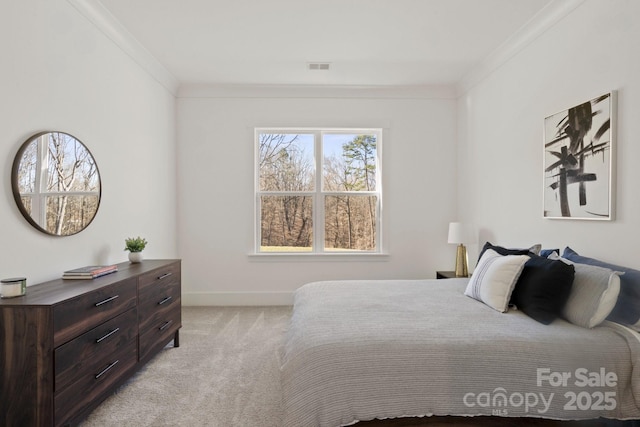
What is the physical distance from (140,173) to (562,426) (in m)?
3.81

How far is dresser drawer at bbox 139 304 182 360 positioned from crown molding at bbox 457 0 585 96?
3.89 meters

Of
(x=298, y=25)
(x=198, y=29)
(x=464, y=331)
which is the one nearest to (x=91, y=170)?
(x=198, y=29)

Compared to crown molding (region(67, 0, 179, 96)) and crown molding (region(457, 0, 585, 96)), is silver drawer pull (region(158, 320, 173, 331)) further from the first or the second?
crown molding (region(457, 0, 585, 96))

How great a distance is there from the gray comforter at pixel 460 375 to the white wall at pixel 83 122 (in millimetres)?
1735

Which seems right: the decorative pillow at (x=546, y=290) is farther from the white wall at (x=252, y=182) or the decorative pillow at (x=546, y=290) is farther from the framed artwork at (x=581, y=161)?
the white wall at (x=252, y=182)

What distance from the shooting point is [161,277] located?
2977mm

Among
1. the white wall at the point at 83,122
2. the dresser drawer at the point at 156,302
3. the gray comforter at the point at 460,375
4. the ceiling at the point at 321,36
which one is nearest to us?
the gray comforter at the point at 460,375

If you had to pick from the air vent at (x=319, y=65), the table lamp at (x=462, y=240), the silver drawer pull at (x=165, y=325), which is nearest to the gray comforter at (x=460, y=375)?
the silver drawer pull at (x=165, y=325)

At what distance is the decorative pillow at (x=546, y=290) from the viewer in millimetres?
2074

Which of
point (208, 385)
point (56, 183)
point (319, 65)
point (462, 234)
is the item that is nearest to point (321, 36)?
point (319, 65)

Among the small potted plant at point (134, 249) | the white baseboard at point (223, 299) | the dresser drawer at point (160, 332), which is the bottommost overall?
the white baseboard at point (223, 299)

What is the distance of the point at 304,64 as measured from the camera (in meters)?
3.90

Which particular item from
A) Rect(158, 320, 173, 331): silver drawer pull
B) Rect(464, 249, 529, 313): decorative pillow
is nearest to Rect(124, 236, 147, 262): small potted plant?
Rect(158, 320, 173, 331): silver drawer pull

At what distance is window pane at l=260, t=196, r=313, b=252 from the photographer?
15.5ft
